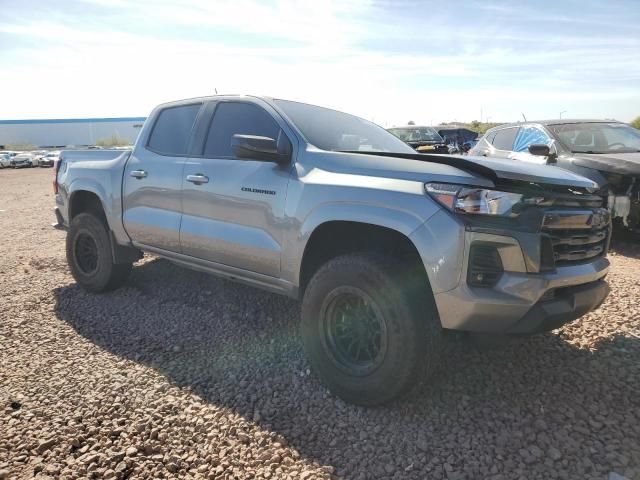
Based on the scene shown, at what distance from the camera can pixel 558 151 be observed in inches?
248

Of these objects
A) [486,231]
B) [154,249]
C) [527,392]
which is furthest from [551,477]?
[154,249]

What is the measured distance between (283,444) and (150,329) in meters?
1.94

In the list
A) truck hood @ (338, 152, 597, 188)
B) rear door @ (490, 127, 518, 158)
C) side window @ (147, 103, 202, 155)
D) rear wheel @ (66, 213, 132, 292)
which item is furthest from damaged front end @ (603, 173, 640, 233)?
rear wheel @ (66, 213, 132, 292)

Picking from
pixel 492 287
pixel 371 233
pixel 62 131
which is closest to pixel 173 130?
pixel 371 233

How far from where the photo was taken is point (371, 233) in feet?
9.48

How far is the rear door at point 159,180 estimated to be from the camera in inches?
156

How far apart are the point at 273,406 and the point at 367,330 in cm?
72

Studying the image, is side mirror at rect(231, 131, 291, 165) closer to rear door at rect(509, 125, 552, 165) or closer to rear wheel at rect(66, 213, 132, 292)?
rear wheel at rect(66, 213, 132, 292)

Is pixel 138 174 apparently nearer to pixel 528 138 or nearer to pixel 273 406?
pixel 273 406

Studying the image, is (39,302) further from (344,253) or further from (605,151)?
(605,151)

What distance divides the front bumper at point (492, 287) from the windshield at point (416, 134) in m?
11.9

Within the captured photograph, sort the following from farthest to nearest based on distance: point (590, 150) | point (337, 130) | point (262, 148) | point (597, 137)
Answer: point (597, 137) < point (590, 150) < point (337, 130) < point (262, 148)

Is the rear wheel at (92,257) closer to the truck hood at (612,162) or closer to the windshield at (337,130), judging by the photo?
the windshield at (337,130)

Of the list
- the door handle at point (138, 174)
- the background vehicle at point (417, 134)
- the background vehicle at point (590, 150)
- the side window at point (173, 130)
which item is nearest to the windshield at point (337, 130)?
the side window at point (173, 130)
